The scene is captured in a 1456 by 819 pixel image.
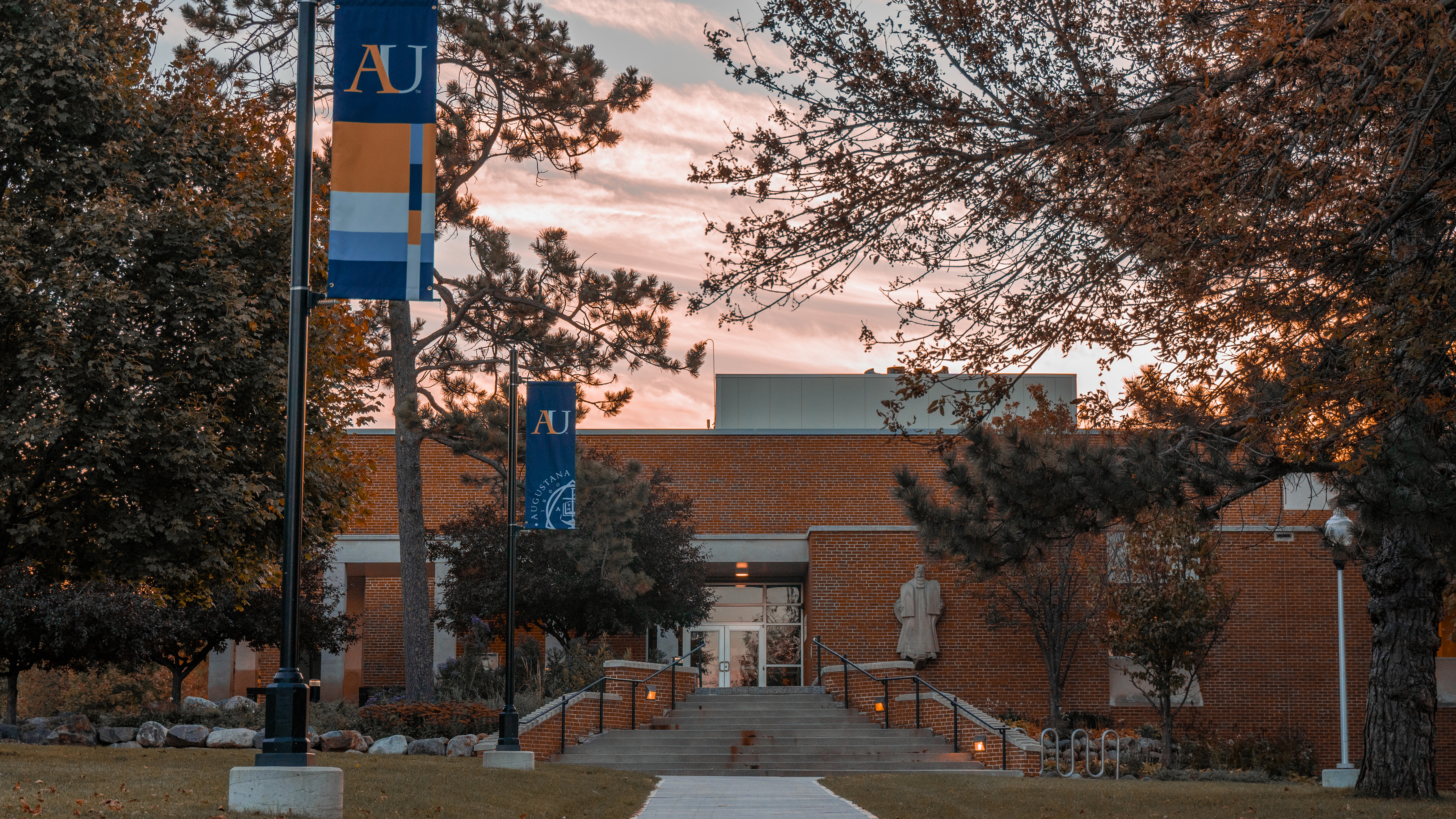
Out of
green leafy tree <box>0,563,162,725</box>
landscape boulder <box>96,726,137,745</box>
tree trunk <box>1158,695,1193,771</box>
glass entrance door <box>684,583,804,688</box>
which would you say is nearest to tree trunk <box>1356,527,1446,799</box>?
tree trunk <box>1158,695,1193,771</box>

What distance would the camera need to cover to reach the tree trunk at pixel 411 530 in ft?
80.2

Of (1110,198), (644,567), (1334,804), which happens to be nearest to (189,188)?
(1110,198)

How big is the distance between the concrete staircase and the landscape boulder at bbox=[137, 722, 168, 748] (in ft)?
21.5

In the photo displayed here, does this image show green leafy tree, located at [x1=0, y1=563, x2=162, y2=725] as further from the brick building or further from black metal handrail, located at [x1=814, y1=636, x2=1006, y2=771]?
black metal handrail, located at [x1=814, y1=636, x2=1006, y2=771]

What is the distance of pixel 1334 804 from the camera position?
1329 centimetres

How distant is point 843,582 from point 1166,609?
8.54 meters

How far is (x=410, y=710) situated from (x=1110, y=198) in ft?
56.4

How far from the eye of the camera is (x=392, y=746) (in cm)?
2011

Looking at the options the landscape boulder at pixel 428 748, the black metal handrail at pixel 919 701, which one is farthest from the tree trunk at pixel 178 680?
the black metal handrail at pixel 919 701

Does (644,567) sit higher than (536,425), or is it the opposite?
(536,425)

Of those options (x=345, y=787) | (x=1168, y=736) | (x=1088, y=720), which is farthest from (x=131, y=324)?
(x=1088, y=720)

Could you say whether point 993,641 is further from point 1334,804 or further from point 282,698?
point 282,698

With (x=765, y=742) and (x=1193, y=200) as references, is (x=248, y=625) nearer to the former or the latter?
(x=765, y=742)

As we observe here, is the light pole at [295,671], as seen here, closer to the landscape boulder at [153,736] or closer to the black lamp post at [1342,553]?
the black lamp post at [1342,553]
